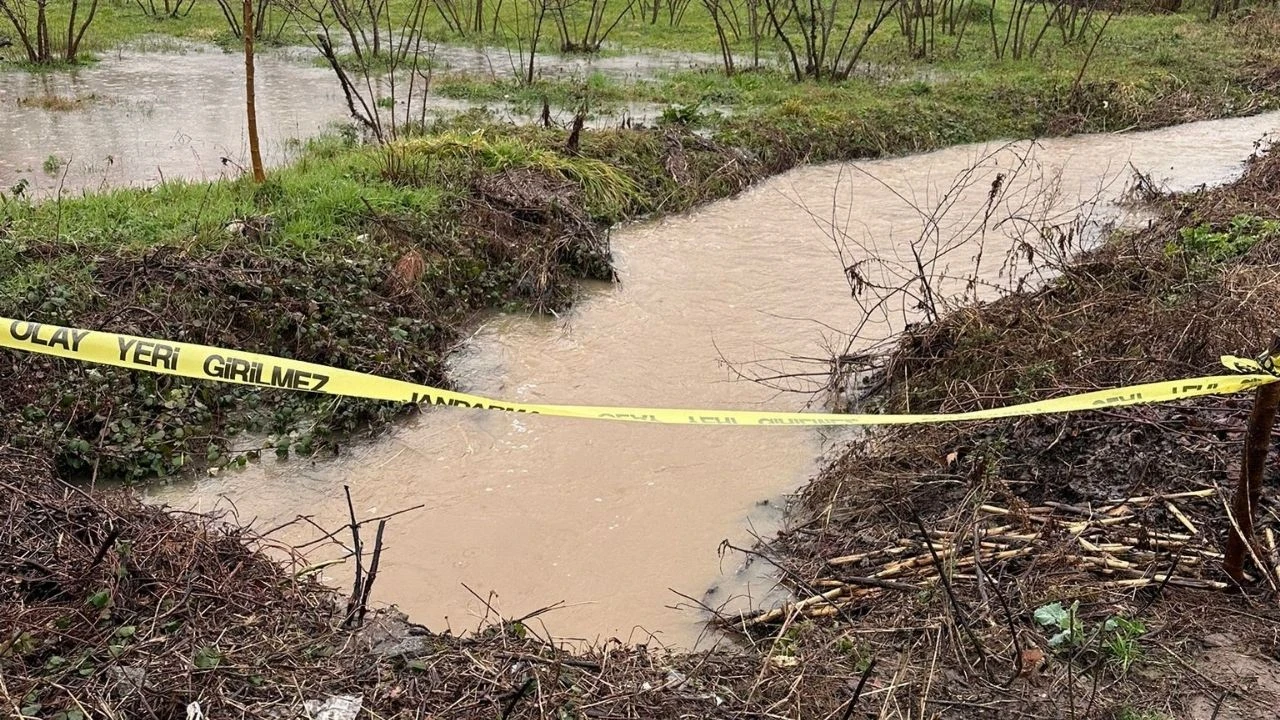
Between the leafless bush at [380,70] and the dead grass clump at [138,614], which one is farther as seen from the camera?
the leafless bush at [380,70]

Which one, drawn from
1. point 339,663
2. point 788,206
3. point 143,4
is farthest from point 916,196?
point 143,4

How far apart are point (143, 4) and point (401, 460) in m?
20.7

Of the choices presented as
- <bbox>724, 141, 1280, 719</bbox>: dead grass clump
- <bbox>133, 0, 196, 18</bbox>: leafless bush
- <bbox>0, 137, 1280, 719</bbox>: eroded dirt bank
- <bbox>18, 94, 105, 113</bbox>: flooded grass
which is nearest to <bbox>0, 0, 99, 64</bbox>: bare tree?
<bbox>18, 94, 105, 113</bbox>: flooded grass

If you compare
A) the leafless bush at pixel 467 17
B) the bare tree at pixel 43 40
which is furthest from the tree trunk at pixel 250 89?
the leafless bush at pixel 467 17

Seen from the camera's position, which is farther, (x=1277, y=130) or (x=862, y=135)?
(x=1277, y=130)

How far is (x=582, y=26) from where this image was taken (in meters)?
20.6

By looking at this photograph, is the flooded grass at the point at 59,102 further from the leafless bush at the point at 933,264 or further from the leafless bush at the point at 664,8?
the leafless bush at the point at 664,8

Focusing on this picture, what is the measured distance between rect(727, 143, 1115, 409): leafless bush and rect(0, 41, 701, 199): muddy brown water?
13.7ft

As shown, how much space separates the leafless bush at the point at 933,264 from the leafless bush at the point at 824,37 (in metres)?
3.70

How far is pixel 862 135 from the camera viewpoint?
37.8 feet

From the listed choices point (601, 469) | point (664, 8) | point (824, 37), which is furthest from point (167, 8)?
point (601, 469)

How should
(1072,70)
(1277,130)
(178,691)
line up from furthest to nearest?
(1072,70) < (1277,130) < (178,691)

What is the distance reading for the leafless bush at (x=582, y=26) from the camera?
57.8 feet

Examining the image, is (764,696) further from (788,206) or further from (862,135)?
(862,135)
